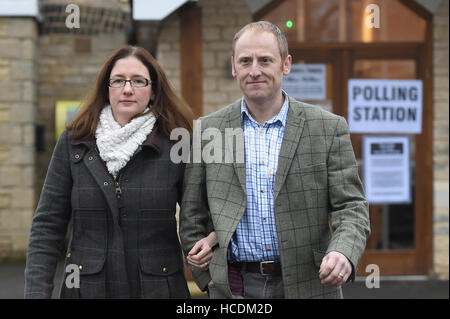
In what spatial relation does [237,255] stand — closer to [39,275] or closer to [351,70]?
[39,275]

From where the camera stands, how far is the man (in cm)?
229

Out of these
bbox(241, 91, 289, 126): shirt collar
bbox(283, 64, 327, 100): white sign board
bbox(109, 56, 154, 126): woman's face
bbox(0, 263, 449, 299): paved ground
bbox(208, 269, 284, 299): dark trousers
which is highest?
bbox(283, 64, 327, 100): white sign board

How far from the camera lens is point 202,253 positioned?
2334 millimetres

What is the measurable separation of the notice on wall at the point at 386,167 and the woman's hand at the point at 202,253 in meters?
4.63

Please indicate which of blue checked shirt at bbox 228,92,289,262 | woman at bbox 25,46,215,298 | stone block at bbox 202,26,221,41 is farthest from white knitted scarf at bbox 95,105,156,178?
stone block at bbox 202,26,221,41

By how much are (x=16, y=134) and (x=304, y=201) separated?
21.5 feet

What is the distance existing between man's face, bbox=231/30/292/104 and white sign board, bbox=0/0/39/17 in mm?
6504

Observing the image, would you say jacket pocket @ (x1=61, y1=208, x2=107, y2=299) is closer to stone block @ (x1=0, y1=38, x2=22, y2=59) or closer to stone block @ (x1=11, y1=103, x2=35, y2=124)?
stone block @ (x1=11, y1=103, x2=35, y2=124)

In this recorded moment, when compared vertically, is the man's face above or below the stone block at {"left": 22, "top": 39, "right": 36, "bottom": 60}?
below

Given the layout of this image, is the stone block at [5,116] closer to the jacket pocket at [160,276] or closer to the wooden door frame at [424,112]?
the wooden door frame at [424,112]

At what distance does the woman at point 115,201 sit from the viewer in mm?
2436

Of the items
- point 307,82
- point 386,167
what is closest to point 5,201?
point 307,82

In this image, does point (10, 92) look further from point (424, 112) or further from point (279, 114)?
point (279, 114)

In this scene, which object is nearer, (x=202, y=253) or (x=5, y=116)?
(x=202, y=253)
